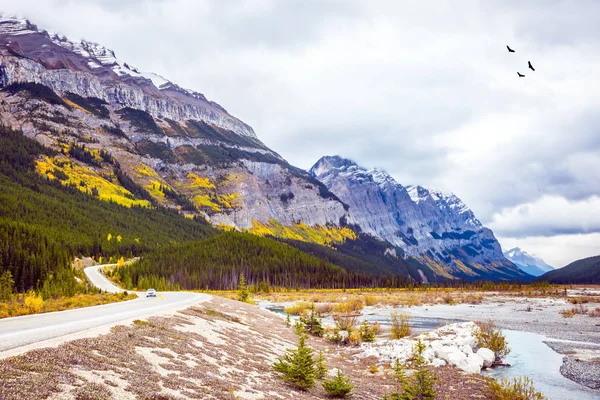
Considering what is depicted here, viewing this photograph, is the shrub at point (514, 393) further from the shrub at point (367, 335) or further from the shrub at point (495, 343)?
the shrub at point (367, 335)

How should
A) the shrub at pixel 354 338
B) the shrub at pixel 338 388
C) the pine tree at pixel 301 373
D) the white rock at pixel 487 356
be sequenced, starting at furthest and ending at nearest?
the shrub at pixel 354 338 → the white rock at pixel 487 356 → the pine tree at pixel 301 373 → the shrub at pixel 338 388

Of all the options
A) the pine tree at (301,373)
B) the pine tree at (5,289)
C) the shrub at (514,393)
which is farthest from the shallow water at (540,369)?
the pine tree at (5,289)

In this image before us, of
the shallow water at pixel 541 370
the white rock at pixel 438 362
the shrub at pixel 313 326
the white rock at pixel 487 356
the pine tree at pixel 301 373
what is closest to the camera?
the pine tree at pixel 301 373

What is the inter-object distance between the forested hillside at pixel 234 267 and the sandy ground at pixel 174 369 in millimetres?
84906

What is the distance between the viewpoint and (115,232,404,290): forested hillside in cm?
12556

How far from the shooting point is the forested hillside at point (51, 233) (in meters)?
86.8

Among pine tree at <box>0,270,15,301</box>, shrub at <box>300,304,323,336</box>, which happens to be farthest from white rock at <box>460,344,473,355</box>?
pine tree at <box>0,270,15,301</box>

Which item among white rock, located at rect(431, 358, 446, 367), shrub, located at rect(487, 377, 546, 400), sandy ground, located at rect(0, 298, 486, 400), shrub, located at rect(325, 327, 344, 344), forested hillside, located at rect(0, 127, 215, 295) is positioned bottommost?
shrub, located at rect(325, 327, 344, 344)

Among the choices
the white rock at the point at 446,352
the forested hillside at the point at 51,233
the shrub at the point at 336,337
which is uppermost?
the forested hillside at the point at 51,233

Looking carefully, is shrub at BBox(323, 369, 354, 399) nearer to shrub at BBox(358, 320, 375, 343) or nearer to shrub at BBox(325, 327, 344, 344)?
shrub at BBox(358, 320, 375, 343)

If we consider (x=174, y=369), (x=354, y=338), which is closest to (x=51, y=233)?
(x=354, y=338)

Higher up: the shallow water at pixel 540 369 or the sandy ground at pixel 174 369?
the sandy ground at pixel 174 369

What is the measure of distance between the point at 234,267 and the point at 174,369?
12816 centimetres

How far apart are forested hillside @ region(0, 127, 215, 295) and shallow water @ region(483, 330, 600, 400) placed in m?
60.2
